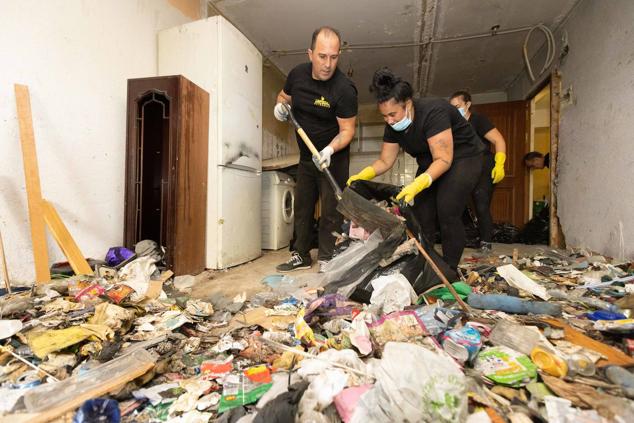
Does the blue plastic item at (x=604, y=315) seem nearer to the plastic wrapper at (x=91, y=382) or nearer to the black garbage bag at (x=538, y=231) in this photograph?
the plastic wrapper at (x=91, y=382)

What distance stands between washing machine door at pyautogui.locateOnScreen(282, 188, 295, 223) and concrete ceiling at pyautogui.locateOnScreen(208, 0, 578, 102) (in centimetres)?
176

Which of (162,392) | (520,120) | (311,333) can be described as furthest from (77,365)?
(520,120)

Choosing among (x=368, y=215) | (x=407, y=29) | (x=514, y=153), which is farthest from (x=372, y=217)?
(x=514, y=153)

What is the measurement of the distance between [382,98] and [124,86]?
177cm

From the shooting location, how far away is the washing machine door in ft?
10.6

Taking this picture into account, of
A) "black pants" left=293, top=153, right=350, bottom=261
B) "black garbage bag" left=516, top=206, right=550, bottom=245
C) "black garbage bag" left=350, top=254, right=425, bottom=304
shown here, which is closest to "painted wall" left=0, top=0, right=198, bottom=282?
"black pants" left=293, top=153, right=350, bottom=261

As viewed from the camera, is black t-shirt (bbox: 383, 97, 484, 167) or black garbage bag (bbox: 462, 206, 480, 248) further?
black garbage bag (bbox: 462, 206, 480, 248)

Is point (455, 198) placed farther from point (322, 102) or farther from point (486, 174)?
point (486, 174)

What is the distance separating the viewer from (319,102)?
1985 millimetres

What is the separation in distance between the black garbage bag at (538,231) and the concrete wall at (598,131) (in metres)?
0.39

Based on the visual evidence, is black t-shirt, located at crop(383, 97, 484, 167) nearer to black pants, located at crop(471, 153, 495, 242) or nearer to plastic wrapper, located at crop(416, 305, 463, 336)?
plastic wrapper, located at crop(416, 305, 463, 336)

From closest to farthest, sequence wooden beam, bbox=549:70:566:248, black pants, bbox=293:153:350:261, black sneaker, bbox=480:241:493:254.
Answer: black pants, bbox=293:153:350:261, black sneaker, bbox=480:241:493:254, wooden beam, bbox=549:70:566:248

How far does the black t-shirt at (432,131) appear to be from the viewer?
1.56m

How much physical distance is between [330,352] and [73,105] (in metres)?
1.99
